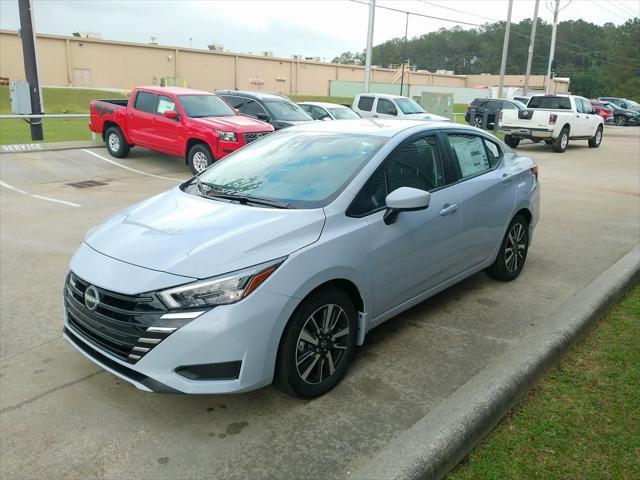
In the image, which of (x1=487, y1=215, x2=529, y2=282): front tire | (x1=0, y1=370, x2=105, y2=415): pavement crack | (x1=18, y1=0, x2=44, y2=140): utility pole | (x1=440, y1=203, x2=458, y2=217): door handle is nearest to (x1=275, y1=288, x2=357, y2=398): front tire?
(x1=440, y1=203, x2=458, y2=217): door handle


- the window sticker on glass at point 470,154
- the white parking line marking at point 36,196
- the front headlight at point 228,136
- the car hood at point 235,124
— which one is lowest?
the white parking line marking at point 36,196

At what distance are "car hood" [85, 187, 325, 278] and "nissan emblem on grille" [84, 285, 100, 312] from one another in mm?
221

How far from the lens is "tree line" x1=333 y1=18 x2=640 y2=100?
257ft

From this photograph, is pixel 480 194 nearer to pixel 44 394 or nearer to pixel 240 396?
pixel 240 396

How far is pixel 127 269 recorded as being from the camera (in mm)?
3078

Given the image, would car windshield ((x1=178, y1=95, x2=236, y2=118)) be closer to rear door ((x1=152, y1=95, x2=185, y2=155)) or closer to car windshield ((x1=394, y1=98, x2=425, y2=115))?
rear door ((x1=152, y1=95, x2=185, y2=155))

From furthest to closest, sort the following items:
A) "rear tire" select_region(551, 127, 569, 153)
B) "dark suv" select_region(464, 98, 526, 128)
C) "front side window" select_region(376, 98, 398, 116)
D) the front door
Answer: "dark suv" select_region(464, 98, 526, 128) → "front side window" select_region(376, 98, 398, 116) → "rear tire" select_region(551, 127, 569, 153) → the front door

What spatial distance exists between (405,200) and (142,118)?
10.9 metres

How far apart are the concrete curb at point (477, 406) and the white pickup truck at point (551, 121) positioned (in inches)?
604

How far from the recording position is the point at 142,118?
516 inches

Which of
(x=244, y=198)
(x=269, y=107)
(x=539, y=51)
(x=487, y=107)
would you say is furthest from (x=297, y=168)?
(x=539, y=51)

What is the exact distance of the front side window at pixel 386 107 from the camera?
18934mm

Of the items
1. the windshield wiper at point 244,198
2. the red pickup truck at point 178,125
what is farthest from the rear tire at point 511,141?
the windshield wiper at point 244,198

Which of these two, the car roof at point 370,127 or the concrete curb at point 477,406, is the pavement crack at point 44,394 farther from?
the car roof at point 370,127
